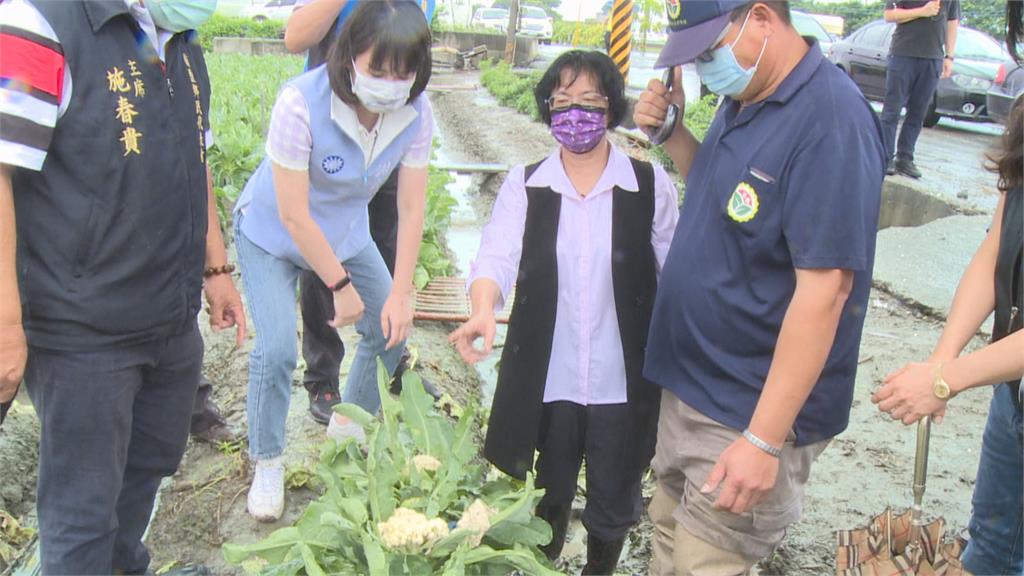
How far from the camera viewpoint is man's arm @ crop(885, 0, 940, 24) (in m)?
6.18

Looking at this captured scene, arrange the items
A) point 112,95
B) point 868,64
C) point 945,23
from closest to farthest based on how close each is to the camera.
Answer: point 112,95
point 945,23
point 868,64

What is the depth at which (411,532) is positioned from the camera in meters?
1.91

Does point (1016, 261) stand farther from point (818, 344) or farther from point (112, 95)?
point (112, 95)

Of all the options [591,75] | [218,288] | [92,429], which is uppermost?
[591,75]

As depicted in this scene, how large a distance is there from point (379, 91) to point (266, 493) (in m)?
1.35

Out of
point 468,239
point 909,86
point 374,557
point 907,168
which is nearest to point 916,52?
point 909,86

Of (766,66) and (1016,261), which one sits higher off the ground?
(766,66)

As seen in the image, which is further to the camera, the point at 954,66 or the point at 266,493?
the point at 954,66

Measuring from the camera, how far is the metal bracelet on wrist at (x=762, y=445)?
1808mm

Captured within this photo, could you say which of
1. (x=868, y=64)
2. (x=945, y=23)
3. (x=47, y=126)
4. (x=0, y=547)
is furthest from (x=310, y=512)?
(x=868, y=64)

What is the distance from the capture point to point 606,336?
229 centimetres

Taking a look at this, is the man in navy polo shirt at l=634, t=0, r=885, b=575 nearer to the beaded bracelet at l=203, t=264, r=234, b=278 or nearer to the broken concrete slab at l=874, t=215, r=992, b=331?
the beaded bracelet at l=203, t=264, r=234, b=278

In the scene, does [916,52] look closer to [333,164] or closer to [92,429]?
[333,164]

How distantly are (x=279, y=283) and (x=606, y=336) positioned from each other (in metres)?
1.02
